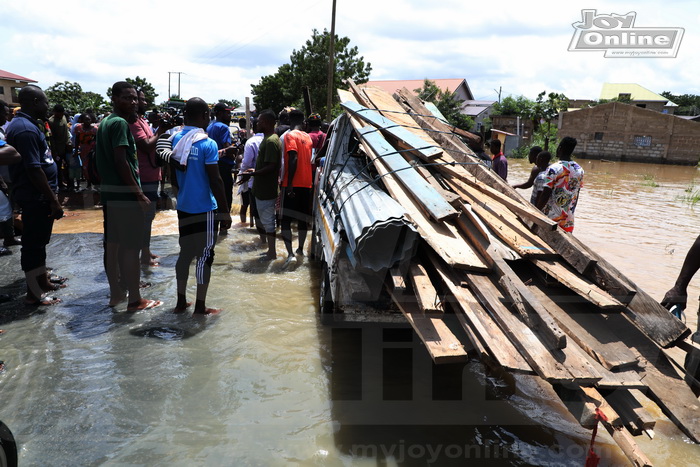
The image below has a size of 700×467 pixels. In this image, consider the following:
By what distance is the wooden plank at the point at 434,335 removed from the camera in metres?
2.17

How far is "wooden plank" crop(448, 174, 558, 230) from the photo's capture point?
3.08 metres

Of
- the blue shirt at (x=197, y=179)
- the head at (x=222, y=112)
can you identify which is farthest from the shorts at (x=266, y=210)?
the blue shirt at (x=197, y=179)

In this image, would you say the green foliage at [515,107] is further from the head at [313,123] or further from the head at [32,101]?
the head at [32,101]

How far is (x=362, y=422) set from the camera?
2951 millimetres

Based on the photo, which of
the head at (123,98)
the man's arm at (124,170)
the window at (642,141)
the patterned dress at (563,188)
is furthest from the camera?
the window at (642,141)

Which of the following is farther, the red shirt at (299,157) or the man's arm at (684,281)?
the red shirt at (299,157)

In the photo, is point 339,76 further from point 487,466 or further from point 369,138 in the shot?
point 487,466

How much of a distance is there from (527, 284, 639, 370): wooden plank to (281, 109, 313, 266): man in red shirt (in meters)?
3.88

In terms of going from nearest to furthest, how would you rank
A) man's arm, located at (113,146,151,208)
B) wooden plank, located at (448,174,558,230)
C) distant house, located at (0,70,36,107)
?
Answer: wooden plank, located at (448,174,558,230)
man's arm, located at (113,146,151,208)
distant house, located at (0,70,36,107)

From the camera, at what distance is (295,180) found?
20.1 feet

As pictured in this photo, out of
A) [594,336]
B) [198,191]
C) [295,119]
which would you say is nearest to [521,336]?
[594,336]

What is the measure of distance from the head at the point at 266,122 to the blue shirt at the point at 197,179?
1840 millimetres

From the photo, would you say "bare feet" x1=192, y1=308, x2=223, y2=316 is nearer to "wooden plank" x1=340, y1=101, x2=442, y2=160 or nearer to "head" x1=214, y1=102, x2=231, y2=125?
"wooden plank" x1=340, y1=101, x2=442, y2=160

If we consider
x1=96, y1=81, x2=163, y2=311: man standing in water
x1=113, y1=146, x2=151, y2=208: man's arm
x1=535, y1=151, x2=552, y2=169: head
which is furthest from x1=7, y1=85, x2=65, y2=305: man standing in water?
x1=535, y1=151, x2=552, y2=169: head
